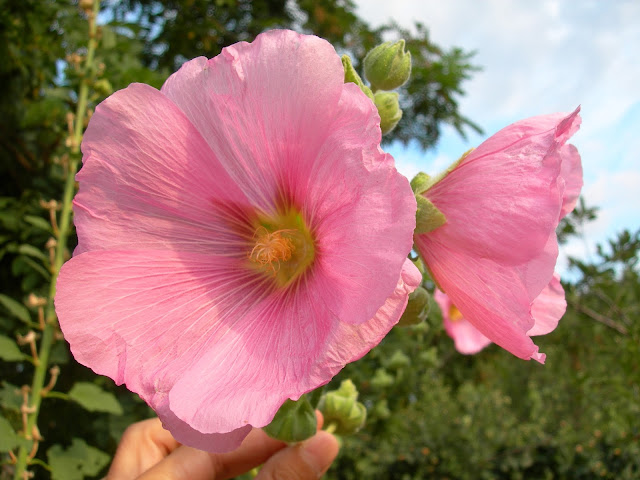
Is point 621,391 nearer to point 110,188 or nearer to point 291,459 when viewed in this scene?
point 291,459

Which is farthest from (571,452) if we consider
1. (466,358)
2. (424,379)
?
(466,358)

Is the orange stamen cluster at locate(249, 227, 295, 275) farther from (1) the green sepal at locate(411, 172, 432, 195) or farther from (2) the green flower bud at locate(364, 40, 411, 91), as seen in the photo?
(2) the green flower bud at locate(364, 40, 411, 91)

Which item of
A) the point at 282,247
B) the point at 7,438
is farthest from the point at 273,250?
the point at 7,438

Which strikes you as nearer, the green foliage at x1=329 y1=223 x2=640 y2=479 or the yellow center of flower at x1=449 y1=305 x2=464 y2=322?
the green foliage at x1=329 y1=223 x2=640 y2=479

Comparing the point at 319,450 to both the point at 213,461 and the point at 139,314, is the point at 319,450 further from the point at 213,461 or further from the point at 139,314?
the point at 139,314

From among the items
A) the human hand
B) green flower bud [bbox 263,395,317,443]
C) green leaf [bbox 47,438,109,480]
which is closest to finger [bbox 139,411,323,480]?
the human hand

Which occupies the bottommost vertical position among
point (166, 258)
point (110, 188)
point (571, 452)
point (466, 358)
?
point (466, 358)

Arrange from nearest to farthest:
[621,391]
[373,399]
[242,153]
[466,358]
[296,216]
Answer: [242,153] → [296,216] → [621,391] → [373,399] → [466,358]

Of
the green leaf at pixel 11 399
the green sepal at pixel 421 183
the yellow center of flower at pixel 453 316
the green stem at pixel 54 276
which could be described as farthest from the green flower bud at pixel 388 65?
the yellow center of flower at pixel 453 316
